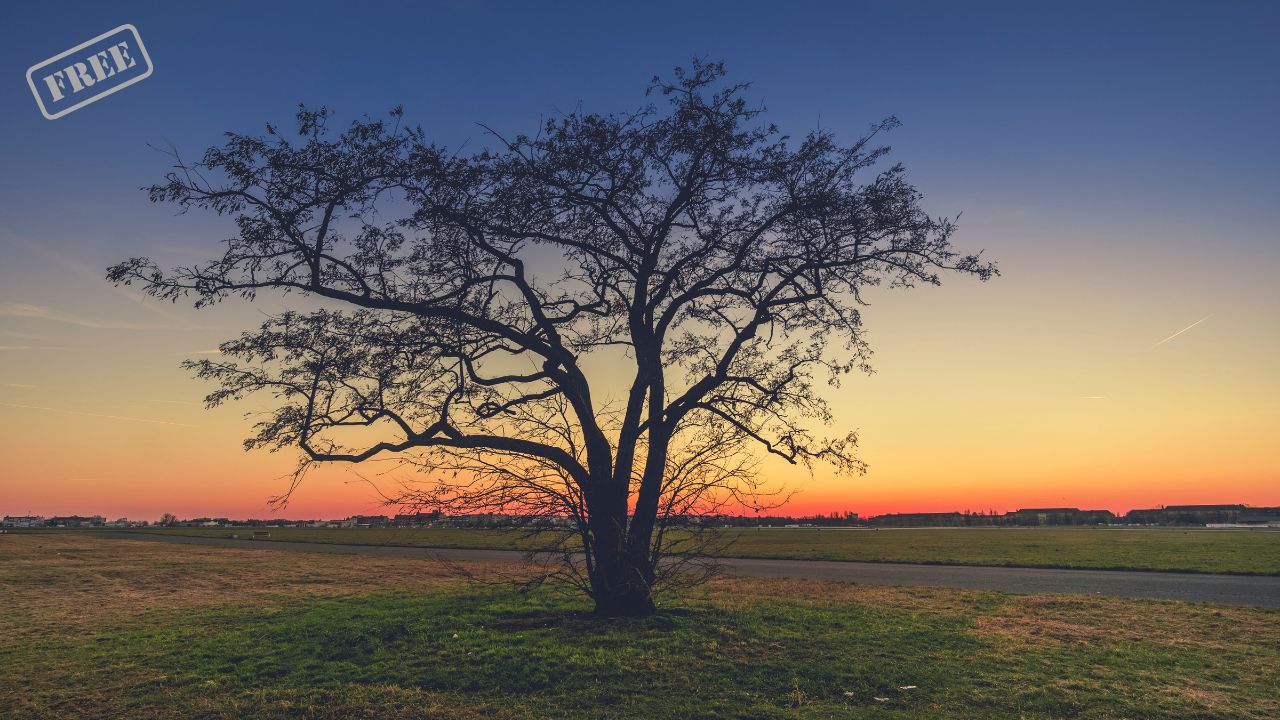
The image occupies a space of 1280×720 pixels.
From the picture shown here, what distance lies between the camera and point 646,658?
10.4 m

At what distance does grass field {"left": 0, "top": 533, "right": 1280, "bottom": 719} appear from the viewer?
8570 mm

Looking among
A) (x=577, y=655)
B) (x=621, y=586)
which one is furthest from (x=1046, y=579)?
(x=577, y=655)

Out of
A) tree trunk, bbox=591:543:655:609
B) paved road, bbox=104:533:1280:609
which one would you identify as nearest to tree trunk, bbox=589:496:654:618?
tree trunk, bbox=591:543:655:609

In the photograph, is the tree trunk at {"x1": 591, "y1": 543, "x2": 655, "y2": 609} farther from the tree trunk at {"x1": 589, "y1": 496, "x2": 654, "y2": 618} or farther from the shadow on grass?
the shadow on grass

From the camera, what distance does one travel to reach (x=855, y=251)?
15289mm

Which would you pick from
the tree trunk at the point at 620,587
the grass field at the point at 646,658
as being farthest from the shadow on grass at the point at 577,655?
the tree trunk at the point at 620,587

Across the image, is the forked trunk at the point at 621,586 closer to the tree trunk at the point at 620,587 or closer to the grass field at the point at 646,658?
the tree trunk at the point at 620,587

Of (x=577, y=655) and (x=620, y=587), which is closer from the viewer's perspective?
(x=577, y=655)

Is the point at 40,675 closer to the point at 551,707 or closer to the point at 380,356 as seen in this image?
the point at 380,356

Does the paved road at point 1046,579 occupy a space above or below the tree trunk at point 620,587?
below

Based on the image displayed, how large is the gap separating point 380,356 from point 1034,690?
1186 centimetres

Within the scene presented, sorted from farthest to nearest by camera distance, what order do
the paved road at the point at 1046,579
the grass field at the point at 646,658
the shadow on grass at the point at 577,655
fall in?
the paved road at the point at 1046,579 < the shadow on grass at the point at 577,655 < the grass field at the point at 646,658

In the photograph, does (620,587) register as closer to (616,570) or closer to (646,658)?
(616,570)

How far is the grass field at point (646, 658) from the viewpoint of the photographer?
28.1 ft
